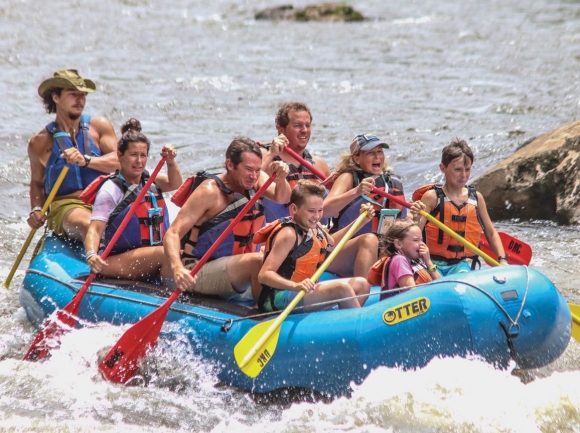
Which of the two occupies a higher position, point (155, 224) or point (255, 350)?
point (155, 224)

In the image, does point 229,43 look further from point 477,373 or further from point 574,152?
point 477,373

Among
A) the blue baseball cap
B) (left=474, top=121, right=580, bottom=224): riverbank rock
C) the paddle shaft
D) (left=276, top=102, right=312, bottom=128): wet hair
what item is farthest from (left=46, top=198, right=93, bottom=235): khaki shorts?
(left=474, top=121, right=580, bottom=224): riverbank rock

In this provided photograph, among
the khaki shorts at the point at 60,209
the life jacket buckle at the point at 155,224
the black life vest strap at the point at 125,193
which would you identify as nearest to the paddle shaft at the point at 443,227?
the life jacket buckle at the point at 155,224

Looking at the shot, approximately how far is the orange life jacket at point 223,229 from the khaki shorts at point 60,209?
4.34 feet

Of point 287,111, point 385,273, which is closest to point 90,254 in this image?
point 287,111

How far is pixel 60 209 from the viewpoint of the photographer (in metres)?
6.52

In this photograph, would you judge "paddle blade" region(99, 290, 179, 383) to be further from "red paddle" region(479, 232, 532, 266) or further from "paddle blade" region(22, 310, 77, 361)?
"red paddle" region(479, 232, 532, 266)

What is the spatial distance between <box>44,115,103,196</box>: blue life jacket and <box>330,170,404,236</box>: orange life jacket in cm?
200

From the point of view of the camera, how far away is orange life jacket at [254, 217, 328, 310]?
16.5ft

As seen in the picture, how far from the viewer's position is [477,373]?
15.0ft

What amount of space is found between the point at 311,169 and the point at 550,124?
6824 mm

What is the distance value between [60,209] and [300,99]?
26.5 ft

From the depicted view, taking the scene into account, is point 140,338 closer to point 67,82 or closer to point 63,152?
point 63,152

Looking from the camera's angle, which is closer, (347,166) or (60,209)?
(347,166)
